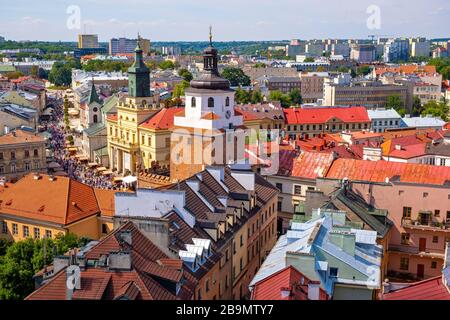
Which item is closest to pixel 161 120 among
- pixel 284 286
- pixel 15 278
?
pixel 15 278

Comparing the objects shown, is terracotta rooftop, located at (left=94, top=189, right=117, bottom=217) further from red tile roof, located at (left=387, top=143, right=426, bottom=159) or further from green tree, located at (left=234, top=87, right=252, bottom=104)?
green tree, located at (left=234, top=87, right=252, bottom=104)

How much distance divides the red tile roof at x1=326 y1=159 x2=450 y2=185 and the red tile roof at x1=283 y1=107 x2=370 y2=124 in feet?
184

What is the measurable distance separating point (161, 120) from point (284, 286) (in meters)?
49.7

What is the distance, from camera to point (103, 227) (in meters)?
40.7

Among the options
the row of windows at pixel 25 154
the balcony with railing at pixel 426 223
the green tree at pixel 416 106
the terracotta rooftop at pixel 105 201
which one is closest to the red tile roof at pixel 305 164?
the balcony with railing at pixel 426 223

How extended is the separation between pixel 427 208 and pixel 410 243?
2.50m

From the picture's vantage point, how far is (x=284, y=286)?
22.3 metres

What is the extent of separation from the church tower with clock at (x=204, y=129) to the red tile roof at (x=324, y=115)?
51.1m

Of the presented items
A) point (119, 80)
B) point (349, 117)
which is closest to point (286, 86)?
point (119, 80)

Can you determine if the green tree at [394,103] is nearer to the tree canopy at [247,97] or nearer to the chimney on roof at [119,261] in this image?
the tree canopy at [247,97]

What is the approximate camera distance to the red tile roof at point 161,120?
6951 centimetres

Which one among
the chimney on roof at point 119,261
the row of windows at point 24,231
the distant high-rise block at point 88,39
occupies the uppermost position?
the distant high-rise block at point 88,39

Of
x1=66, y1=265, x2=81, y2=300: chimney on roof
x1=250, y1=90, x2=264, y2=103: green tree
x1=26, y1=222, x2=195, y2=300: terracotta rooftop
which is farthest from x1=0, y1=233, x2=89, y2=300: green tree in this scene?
x1=250, y1=90, x2=264, y2=103: green tree
